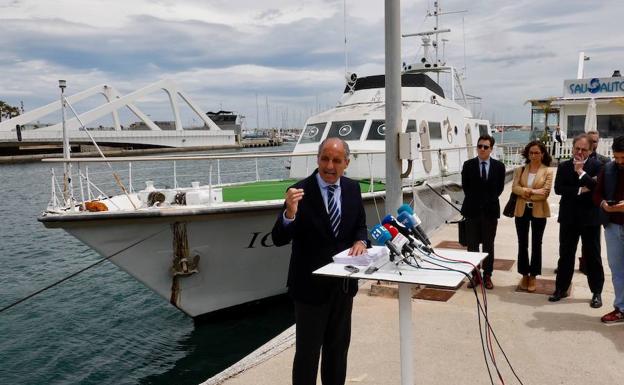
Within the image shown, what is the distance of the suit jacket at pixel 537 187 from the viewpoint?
16.9 feet

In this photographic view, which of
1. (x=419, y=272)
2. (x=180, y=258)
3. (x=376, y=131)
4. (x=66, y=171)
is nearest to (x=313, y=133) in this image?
(x=376, y=131)

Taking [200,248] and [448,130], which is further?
[448,130]

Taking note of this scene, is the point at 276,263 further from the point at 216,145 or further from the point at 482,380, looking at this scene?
the point at 216,145

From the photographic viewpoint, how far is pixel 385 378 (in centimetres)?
363

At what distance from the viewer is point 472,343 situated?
418cm

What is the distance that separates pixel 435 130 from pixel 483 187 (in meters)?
5.57

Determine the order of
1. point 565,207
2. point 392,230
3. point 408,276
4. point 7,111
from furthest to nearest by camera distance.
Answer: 1. point 7,111
2. point 565,207
3. point 392,230
4. point 408,276

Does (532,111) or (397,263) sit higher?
(532,111)

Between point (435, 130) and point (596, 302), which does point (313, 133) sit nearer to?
point (435, 130)

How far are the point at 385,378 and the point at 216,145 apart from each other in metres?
78.0

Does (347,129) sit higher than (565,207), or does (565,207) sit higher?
(347,129)

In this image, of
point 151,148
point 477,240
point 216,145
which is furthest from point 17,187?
point 216,145

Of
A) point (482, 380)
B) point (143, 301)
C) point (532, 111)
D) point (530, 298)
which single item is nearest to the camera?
point (482, 380)

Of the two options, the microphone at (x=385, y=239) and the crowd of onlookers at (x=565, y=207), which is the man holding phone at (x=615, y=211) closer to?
the crowd of onlookers at (x=565, y=207)
